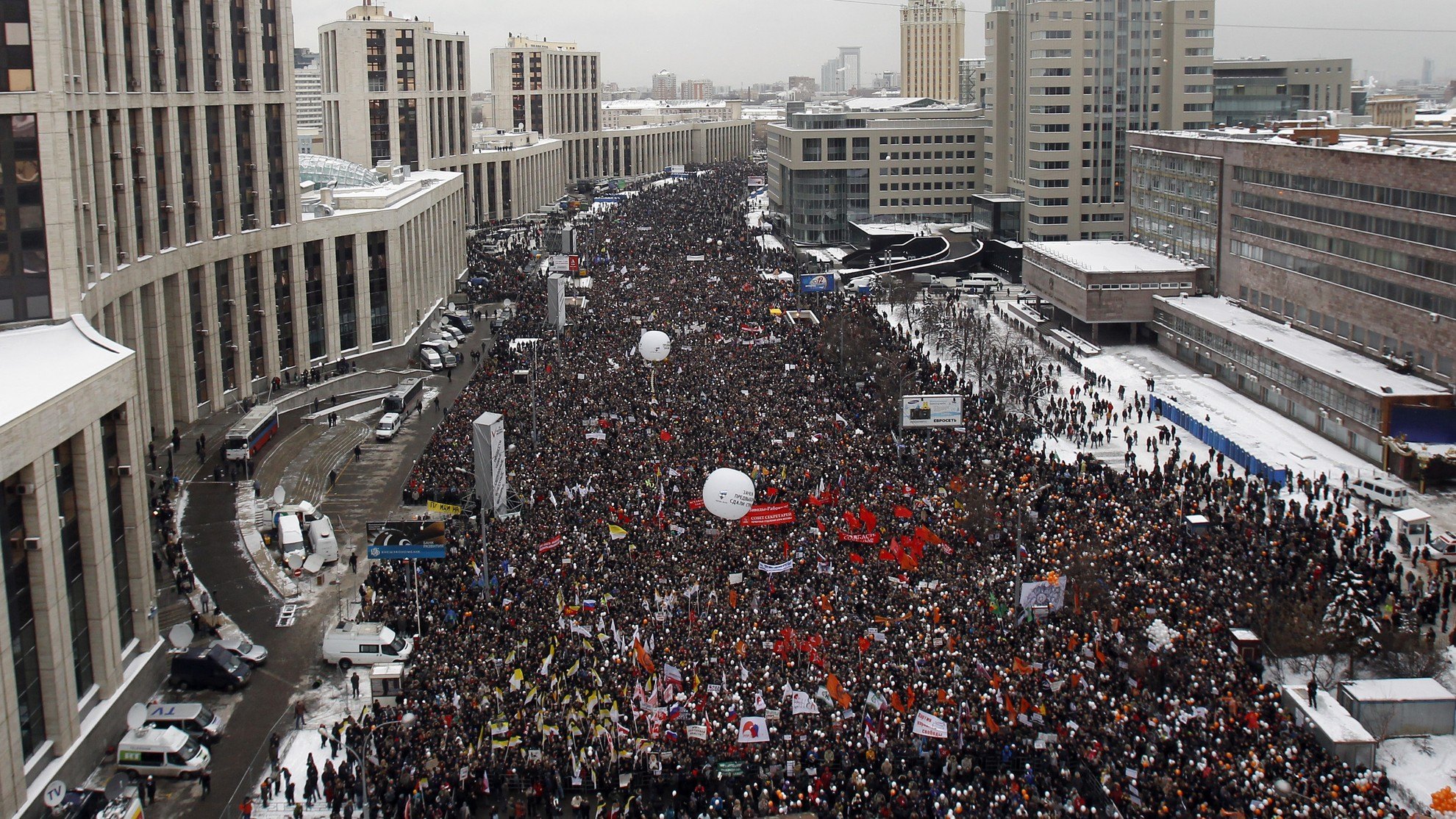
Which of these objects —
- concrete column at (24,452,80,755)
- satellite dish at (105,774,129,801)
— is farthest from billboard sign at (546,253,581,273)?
satellite dish at (105,774,129,801)

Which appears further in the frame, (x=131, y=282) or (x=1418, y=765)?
(x=131, y=282)

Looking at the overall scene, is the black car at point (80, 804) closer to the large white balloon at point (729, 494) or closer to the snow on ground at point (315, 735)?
the snow on ground at point (315, 735)

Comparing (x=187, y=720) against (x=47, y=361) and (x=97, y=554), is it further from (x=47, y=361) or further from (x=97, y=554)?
(x=47, y=361)

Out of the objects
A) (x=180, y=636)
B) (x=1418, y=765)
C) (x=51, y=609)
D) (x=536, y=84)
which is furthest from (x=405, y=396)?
(x=536, y=84)

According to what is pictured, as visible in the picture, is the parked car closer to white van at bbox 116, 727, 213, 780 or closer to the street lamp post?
white van at bbox 116, 727, 213, 780

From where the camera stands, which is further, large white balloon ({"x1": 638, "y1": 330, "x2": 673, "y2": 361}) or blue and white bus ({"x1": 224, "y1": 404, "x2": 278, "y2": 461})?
large white balloon ({"x1": 638, "y1": 330, "x2": 673, "y2": 361})

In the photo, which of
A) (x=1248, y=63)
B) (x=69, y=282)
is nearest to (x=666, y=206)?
(x=1248, y=63)
